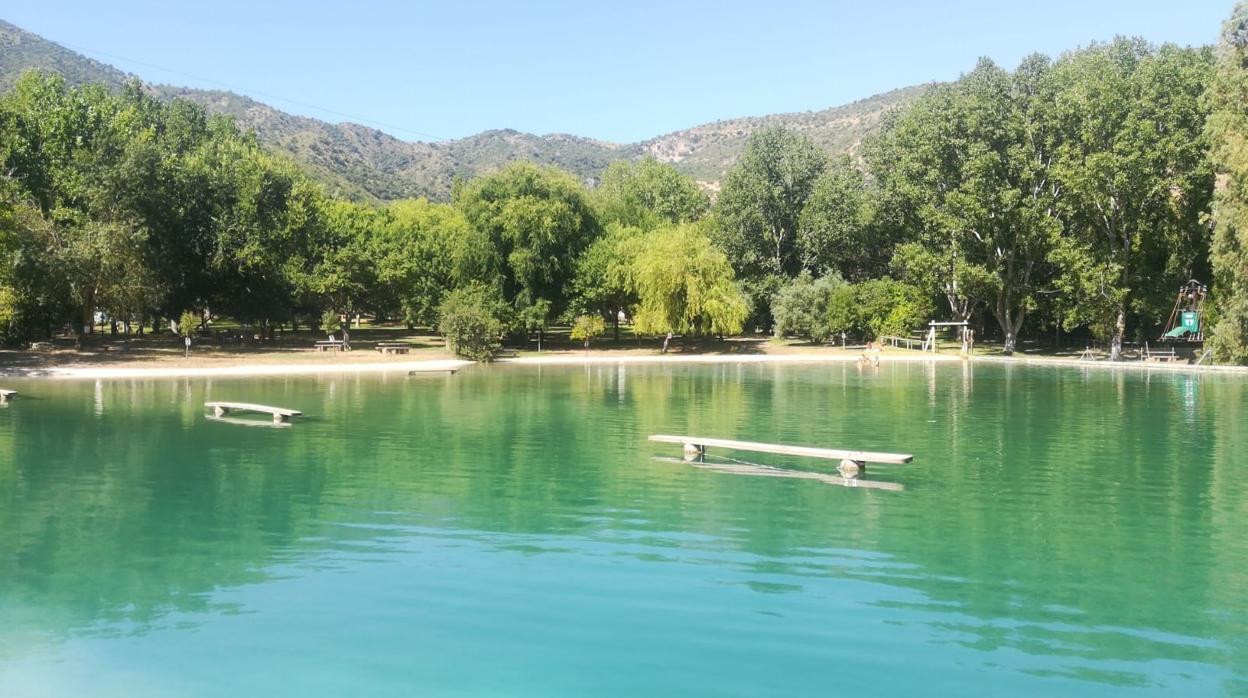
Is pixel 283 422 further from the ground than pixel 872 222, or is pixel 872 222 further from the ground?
pixel 872 222

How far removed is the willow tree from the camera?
44312mm

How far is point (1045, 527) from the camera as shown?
47.9ft

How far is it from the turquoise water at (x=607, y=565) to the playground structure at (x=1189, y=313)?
31.5 metres

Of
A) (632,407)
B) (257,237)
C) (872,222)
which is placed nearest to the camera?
(632,407)

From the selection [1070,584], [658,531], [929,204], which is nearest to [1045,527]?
[1070,584]

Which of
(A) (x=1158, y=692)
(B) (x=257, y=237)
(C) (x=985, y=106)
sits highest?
(C) (x=985, y=106)

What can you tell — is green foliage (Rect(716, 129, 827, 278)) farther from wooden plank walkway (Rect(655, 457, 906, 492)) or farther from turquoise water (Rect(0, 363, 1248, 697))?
wooden plank walkway (Rect(655, 457, 906, 492))

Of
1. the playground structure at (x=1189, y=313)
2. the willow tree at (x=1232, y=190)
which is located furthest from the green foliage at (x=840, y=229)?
the willow tree at (x=1232, y=190)

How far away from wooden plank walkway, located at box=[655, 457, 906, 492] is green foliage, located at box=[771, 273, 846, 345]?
49311mm

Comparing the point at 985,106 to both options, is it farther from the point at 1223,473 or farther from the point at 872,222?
the point at 1223,473

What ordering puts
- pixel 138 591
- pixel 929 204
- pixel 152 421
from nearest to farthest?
1. pixel 138 591
2. pixel 152 421
3. pixel 929 204

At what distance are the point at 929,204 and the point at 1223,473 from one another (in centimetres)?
4687

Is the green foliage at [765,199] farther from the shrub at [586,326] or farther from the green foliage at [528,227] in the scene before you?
the shrub at [586,326]

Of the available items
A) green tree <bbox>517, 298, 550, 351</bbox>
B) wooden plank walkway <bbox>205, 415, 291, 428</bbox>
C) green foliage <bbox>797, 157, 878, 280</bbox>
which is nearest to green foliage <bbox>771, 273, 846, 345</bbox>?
green foliage <bbox>797, 157, 878, 280</bbox>
